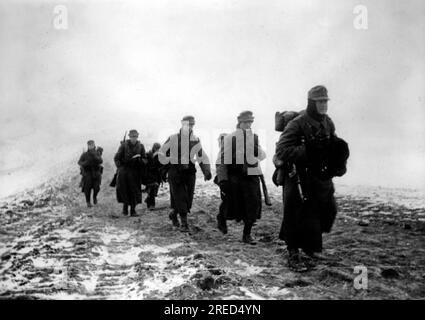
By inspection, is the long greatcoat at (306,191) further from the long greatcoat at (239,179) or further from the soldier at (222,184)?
the soldier at (222,184)

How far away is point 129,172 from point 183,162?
10.9ft

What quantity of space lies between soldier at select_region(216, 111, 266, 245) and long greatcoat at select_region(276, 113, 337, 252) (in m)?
1.67

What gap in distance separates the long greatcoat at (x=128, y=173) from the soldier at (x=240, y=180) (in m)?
4.20

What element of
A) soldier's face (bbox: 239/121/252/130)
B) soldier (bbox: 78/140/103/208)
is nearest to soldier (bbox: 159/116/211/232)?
soldier's face (bbox: 239/121/252/130)

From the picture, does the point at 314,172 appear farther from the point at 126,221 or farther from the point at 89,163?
the point at 89,163

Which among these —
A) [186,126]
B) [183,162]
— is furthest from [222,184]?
[186,126]

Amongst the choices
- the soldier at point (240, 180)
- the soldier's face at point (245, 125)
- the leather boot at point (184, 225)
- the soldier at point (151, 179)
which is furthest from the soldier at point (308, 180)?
the soldier at point (151, 179)

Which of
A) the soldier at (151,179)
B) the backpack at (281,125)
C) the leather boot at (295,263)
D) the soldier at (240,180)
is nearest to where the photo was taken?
the leather boot at (295,263)

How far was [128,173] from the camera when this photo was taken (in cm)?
1073

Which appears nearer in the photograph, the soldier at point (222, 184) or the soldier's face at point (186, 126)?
the soldier at point (222, 184)

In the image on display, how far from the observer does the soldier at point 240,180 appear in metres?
6.68

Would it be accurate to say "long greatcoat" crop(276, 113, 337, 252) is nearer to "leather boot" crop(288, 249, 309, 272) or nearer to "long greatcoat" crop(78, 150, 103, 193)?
"leather boot" crop(288, 249, 309, 272)
